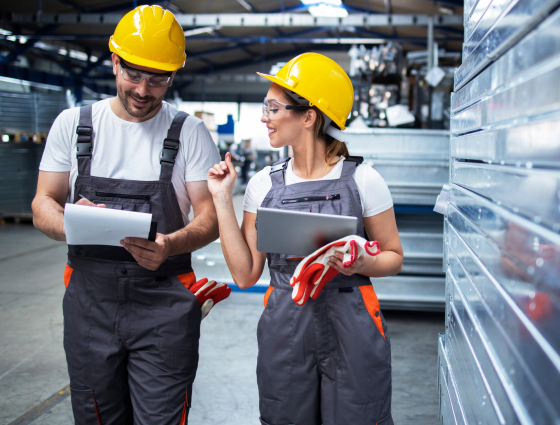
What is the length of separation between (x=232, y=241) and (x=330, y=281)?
0.35 meters

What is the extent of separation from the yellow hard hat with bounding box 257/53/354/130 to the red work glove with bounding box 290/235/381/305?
0.50 meters

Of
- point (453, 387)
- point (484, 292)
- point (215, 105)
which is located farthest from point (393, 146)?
point (215, 105)

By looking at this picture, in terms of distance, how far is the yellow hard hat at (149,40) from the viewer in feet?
5.37

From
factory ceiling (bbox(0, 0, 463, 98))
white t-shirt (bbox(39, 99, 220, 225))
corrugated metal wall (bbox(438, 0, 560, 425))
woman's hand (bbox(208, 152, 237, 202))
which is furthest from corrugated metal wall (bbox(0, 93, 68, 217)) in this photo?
corrugated metal wall (bbox(438, 0, 560, 425))

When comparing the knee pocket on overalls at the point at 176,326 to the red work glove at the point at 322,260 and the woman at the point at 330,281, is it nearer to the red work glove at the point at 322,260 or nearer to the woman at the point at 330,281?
the woman at the point at 330,281

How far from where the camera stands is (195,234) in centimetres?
167

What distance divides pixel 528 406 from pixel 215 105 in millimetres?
20574

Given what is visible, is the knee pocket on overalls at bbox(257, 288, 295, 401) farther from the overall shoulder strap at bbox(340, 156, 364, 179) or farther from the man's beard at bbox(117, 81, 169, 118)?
the man's beard at bbox(117, 81, 169, 118)

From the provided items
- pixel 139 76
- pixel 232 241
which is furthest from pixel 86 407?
pixel 139 76

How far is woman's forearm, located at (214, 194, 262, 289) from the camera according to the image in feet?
5.29

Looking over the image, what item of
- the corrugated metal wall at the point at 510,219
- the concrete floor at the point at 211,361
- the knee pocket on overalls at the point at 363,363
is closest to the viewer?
the corrugated metal wall at the point at 510,219

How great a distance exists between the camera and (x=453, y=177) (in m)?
1.35

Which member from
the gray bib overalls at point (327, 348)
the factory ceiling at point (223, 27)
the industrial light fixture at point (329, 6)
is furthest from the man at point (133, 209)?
the industrial light fixture at point (329, 6)

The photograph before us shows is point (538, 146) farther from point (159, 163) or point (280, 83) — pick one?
point (159, 163)
